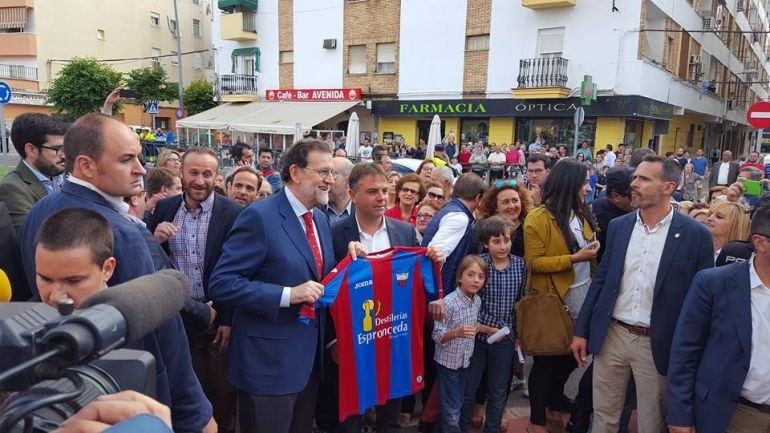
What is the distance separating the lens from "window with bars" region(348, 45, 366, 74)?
25281mm

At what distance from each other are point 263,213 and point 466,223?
169cm

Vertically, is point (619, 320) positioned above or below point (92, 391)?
below

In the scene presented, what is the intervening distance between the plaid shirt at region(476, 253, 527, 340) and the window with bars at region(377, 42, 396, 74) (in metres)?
21.6

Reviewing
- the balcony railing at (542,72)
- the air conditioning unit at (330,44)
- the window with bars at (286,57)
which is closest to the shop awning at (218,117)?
the window with bars at (286,57)

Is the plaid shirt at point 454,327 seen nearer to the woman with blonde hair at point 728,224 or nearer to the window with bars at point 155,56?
the woman with blonde hair at point 728,224

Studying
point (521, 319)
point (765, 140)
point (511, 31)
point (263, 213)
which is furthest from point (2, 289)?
point (765, 140)

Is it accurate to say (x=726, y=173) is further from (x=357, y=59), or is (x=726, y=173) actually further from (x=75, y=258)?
(x=357, y=59)

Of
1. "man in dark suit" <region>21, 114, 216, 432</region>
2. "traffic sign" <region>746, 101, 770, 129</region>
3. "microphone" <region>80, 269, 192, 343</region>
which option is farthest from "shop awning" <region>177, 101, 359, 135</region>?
"microphone" <region>80, 269, 192, 343</region>

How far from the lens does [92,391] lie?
1.04 metres

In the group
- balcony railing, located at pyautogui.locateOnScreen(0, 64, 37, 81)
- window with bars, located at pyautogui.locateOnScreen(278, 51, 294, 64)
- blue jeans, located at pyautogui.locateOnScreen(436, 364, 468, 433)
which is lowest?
blue jeans, located at pyautogui.locateOnScreen(436, 364, 468, 433)

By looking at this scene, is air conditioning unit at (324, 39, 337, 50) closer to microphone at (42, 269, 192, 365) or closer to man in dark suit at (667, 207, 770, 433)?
man in dark suit at (667, 207, 770, 433)

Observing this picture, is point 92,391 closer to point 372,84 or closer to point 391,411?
point 391,411

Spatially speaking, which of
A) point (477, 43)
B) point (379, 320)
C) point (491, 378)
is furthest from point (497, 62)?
point (379, 320)

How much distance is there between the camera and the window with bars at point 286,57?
27.4 m
